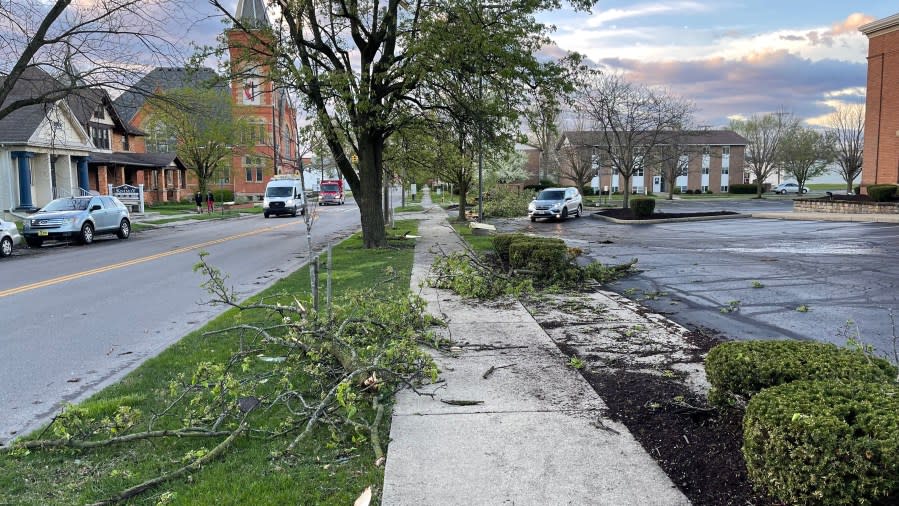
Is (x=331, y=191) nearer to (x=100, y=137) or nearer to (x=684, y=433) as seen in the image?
(x=100, y=137)

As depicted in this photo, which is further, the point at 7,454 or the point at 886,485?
the point at 7,454

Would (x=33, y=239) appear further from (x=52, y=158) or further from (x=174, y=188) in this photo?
(x=174, y=188)

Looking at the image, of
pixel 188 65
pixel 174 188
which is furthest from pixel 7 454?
pixel 174 188

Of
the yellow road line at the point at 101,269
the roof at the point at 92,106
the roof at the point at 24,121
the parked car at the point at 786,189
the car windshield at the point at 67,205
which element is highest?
the roof at the point at 92,106

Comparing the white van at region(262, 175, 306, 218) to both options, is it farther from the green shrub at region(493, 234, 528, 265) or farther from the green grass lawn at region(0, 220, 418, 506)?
the green grass lawn at region(0, 220, 418, 506)

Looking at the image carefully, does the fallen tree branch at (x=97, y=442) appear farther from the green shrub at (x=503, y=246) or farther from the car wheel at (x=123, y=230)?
the car wheel at (x=123, y=230)

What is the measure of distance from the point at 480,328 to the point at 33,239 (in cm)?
1946

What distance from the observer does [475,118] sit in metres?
16.7

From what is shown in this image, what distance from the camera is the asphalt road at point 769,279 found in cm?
823

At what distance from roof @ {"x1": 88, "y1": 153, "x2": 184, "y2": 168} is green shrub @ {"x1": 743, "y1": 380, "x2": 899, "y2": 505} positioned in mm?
46994

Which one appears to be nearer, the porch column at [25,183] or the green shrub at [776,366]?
the green shrub at [776,366]

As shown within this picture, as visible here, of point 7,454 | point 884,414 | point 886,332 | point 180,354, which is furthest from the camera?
point 886,332

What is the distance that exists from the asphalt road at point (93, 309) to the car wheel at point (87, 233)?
1560 millimetres

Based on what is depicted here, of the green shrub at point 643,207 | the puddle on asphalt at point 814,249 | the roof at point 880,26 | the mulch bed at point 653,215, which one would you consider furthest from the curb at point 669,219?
the roof at point 880,26
